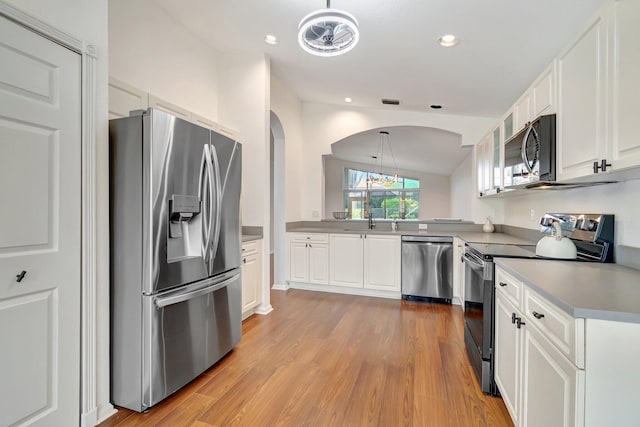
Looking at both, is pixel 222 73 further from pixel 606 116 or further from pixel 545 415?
pixel 545 415

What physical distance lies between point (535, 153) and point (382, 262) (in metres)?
2.44

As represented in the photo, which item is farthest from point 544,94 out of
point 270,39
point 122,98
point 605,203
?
point 122,98

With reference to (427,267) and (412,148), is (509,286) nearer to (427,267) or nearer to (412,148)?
(427,267)

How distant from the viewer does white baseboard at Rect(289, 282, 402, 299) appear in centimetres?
413

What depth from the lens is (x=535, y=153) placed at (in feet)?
6.44

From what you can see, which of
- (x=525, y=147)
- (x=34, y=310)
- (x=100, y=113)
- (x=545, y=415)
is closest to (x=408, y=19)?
(x=525, y=147)

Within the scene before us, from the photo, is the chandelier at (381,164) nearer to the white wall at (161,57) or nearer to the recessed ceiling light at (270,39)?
the recessed ceiling light at (270,39)

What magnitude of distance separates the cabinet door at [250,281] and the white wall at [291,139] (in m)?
1.33

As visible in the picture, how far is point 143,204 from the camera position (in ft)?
5.85

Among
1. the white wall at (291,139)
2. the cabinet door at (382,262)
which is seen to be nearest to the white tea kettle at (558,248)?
the cabinet door at (382,262)

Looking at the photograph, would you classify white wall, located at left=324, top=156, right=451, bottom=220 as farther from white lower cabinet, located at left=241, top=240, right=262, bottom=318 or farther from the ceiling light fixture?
the ceiling light fixture

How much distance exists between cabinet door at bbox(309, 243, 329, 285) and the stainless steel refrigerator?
2.38 metres

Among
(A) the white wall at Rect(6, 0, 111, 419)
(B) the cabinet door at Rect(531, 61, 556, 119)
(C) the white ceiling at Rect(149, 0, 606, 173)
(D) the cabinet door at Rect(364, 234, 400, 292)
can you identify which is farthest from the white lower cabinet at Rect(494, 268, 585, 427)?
(A) the white wall at Rect(6, 0, 111, 419)

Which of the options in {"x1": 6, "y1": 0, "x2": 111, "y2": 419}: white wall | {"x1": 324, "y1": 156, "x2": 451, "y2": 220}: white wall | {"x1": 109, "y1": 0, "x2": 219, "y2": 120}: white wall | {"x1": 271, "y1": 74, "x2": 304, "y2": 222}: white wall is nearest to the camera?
{"x1": 6, "y1": 0, "x2": 111, "y2": 419}: white wall
